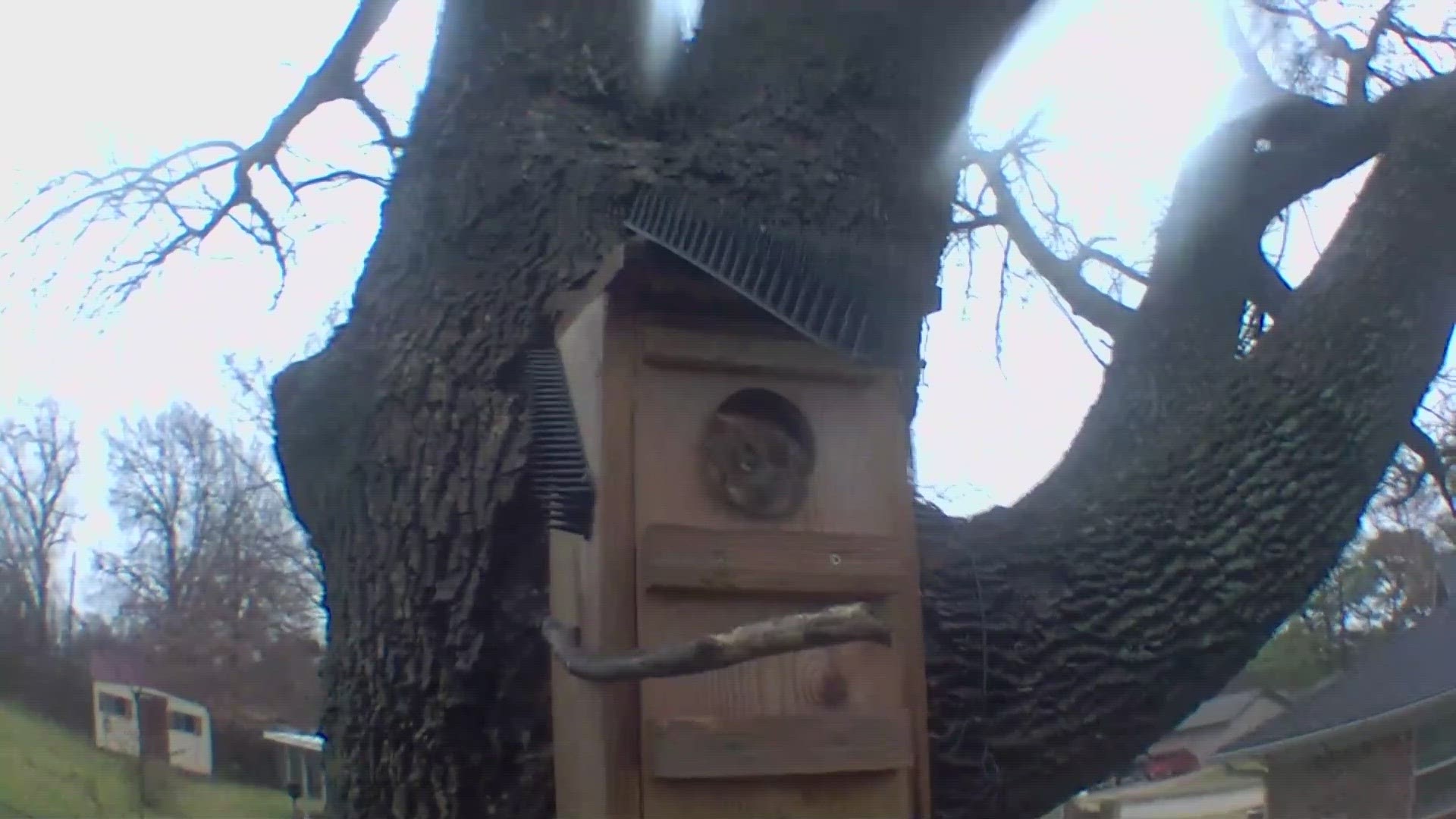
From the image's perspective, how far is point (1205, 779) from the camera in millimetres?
17812

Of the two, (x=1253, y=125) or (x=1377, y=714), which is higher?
(x=1253, y=125)

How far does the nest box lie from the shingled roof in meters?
11.3

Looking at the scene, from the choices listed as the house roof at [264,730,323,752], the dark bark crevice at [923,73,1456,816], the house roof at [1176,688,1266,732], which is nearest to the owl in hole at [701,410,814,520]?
the dark bark crevice at [923,73,1456,816]

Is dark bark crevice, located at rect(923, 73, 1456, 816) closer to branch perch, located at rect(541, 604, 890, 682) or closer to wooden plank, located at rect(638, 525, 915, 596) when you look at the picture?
wooden plank, located at rect(638, 525, 915, 596)

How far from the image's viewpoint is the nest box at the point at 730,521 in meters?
1.87

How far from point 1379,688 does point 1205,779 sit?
5.50 meters

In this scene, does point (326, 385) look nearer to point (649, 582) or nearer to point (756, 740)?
point (649, 582)

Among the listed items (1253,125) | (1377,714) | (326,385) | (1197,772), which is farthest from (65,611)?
(1197,772)

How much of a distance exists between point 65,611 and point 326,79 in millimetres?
4592

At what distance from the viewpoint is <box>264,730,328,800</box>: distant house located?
22.8 feet

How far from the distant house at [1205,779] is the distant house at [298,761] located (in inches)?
448

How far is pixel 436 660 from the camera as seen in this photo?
2.24 m

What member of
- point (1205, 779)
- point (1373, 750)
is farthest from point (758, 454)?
point (1205, 779)

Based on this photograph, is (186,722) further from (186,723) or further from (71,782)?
(71,782)
